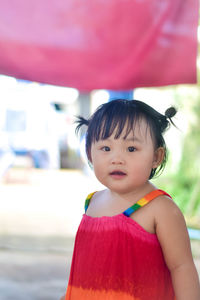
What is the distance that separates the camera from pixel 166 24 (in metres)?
1.74

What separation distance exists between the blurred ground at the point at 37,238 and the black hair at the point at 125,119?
849 mm

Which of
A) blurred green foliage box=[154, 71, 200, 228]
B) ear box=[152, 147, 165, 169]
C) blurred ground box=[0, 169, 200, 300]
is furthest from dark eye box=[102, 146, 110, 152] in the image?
blurred green foliage box=[154, 71, 200, 228]

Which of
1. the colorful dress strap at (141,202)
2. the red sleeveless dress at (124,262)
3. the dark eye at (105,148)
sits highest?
the dark eye at (105,148)

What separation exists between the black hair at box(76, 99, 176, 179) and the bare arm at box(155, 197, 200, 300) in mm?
178

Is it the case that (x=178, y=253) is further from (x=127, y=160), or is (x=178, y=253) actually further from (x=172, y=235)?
(x=127, y=160)

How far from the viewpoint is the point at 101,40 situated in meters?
1.72

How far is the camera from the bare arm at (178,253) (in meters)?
0.89

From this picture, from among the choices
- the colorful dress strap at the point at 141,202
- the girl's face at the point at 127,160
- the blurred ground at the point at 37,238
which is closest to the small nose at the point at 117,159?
Result: the girl's face at the point at 127,160

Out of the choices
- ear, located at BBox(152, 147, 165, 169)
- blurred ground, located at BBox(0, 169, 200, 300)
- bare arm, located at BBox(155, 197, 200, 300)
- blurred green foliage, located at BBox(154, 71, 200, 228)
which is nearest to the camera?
bare arm, located at BBox(155, 197, 200, 300)

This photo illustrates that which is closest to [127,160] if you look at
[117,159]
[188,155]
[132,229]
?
[117,159]

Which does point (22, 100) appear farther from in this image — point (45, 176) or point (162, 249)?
point (162, 249)

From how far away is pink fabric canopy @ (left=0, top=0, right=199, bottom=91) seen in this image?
1.69m

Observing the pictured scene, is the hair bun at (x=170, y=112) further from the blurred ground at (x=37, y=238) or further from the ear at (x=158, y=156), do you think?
the blurred ground at (x=37, y=238)

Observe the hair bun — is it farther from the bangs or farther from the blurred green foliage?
the blurred green foliage
